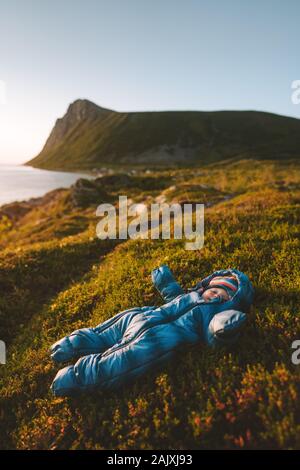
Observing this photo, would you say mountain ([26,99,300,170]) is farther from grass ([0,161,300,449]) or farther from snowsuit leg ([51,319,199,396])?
snowsuit leg ([51,319,199,396])

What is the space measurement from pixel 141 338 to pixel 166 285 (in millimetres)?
1847

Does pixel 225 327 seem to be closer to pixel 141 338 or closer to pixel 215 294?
pixel 215 294

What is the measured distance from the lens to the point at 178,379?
4.78 metres

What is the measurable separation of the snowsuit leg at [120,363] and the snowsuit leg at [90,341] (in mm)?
498

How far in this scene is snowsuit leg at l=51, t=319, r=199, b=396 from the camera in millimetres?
4824

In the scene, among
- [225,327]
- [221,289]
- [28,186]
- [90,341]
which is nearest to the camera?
[225,327]

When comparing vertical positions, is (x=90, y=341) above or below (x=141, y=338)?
below

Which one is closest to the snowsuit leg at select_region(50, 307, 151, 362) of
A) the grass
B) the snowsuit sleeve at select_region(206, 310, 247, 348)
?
the grass

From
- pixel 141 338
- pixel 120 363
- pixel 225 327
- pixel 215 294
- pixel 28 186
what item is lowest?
pixel 120 363

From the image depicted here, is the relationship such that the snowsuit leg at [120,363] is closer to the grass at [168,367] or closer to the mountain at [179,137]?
the grass at [168,367]

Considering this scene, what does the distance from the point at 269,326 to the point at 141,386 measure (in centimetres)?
217

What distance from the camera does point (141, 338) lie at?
4.99 m

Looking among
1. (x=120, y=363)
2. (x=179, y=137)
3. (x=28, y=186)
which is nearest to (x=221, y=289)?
(x=120, y=363)
